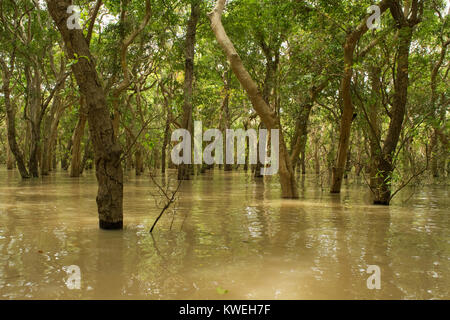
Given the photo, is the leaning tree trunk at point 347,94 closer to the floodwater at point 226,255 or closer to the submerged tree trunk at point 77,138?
the floodwater at point 226,255

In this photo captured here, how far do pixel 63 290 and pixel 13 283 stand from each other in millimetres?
572

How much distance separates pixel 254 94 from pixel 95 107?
5.37 meters

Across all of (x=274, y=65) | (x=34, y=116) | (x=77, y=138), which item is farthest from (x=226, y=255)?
(x=77, y=138)

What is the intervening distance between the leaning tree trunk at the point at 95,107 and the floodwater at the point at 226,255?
0.86 meters

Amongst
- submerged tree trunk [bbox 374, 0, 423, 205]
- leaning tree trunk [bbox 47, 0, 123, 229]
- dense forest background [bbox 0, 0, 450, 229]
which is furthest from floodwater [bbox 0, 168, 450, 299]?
submerged tree trunk [bbox 374, 0, 423, 205]

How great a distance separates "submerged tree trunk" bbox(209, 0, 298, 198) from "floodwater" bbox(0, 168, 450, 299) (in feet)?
8.69

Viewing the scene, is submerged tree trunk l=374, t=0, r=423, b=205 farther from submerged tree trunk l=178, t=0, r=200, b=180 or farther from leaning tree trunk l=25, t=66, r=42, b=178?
leaning tree trunk l=25, t=66, r=42, b=178

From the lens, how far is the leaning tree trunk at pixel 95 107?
6.34m

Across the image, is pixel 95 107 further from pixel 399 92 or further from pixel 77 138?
pixel 77 138

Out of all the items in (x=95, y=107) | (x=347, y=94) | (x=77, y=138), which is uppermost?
(x=347, y=94)

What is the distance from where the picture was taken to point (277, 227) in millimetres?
7543

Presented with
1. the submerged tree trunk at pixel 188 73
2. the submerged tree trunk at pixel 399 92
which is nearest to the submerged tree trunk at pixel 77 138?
the submerged tree trunk at pixel 188 73

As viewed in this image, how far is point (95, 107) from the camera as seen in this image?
639 cm
